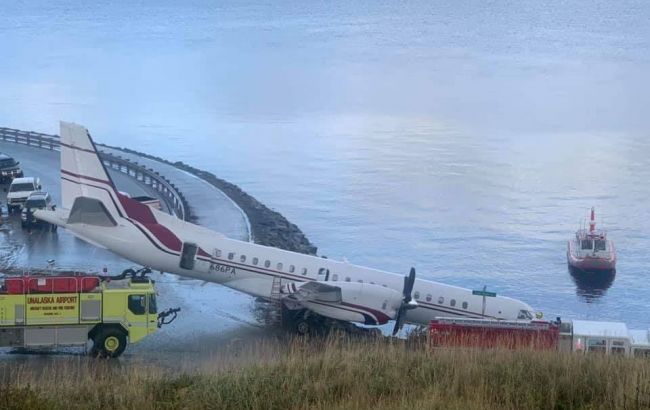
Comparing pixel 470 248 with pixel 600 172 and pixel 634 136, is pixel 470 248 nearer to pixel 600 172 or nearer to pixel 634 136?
pixel 600 172

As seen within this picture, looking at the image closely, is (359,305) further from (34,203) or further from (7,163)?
(7,163)

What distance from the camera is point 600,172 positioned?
2515 inches

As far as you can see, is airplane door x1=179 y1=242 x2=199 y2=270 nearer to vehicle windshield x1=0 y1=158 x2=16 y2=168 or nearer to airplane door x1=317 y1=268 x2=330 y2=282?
airplane door x1=317 y1=268 x2=330 y2=282

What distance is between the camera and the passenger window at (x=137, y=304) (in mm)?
24188

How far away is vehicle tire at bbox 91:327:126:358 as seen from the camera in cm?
2395

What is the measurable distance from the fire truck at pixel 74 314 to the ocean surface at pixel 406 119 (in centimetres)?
2235

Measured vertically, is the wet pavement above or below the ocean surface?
below

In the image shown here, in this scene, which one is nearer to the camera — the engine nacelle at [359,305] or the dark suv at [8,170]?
the engine nacelle at [359,305]

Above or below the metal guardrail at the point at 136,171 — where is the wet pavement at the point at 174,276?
below

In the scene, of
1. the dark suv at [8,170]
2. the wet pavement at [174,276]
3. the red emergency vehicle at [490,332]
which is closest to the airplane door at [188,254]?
the wet pavement at [174,276]

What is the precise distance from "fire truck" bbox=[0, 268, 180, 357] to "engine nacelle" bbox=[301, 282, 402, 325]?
5.74 metres

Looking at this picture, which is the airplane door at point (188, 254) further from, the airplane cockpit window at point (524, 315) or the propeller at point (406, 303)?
the airplane cockpit window at point (524, 315)

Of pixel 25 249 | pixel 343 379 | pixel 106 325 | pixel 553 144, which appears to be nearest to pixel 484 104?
pixel 553 144

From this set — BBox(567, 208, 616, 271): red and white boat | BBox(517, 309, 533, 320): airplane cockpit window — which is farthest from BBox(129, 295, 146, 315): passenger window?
BBox(567, 208, 616, 271): red and white boat
